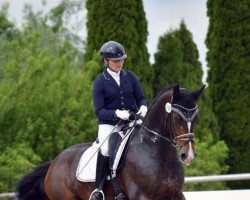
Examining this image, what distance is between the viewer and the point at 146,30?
2252 centimetres

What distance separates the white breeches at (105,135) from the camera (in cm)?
1023

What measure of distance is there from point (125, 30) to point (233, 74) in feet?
11.0

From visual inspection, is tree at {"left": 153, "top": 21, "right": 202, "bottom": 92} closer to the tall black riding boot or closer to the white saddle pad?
the white saddle pad

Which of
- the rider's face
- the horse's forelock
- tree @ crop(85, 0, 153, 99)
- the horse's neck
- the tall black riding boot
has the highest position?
tree @ crop(85, 0, 153, 99)

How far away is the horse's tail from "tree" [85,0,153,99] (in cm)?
992

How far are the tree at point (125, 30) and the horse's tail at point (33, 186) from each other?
32.5 feet

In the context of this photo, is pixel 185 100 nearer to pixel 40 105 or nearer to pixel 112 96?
pixel 112 96

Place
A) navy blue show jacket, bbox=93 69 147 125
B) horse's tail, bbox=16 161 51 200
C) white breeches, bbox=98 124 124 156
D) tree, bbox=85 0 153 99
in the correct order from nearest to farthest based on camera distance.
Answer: white breeches, bbox=98 124 124 156 → navy blue show jacket, bbox=93 69 147 125 → horse's tail, bbox=16 161 51 200 → tree, bbox=85 0 153 99

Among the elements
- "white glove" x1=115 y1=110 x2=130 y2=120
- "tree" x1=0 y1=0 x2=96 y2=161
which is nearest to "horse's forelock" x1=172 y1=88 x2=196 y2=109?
"white glove" x1=115 y1=110 x2=130 y2=120

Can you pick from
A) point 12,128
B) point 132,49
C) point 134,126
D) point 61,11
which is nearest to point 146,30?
point 132,49

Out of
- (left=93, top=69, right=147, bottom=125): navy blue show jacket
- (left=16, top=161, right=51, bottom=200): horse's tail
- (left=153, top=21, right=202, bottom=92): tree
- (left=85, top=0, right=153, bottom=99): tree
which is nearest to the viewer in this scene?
(left=93, top=69, right=147, bottom=125): navy blue show jacket

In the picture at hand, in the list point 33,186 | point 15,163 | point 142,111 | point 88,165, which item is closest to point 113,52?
point 142,111

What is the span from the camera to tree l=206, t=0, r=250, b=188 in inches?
904

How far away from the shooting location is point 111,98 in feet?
34.0
